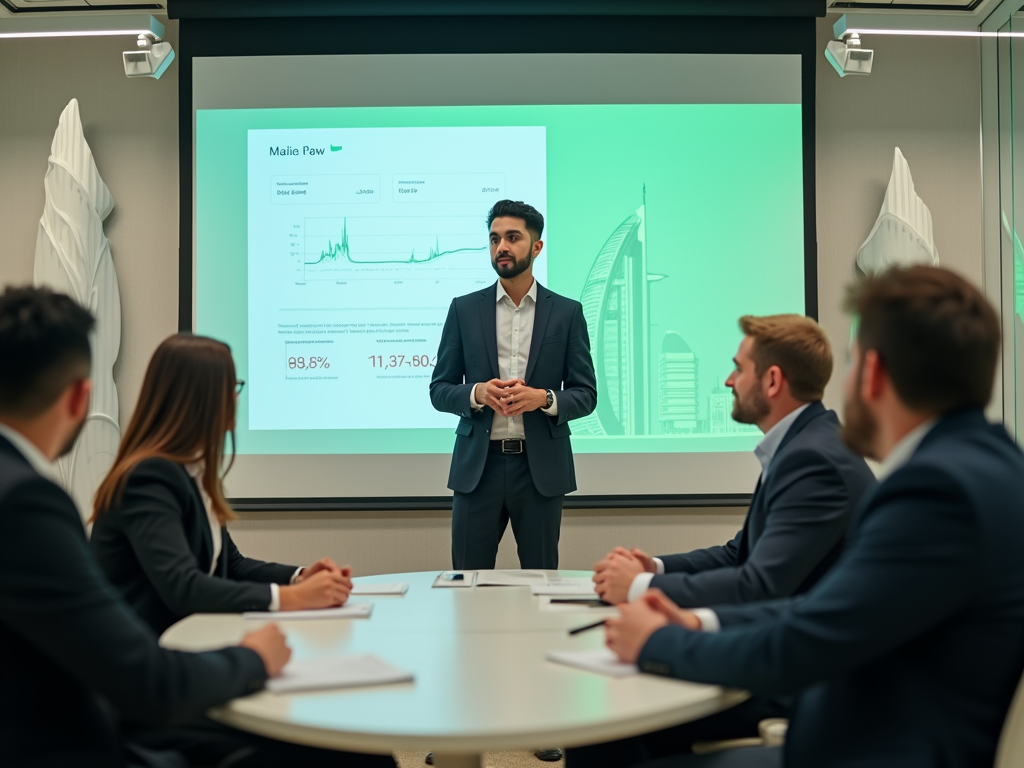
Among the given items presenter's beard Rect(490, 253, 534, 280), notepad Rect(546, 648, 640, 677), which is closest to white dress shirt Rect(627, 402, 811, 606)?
notepad Rect(546, 648, 640, 677)

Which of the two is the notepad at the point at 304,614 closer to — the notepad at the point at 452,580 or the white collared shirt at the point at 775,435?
the notepad at the point at 452,580

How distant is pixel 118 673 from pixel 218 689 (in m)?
0.17

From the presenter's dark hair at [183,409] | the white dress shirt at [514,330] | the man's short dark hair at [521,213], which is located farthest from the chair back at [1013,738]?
the man's short dark hair at [521,213]

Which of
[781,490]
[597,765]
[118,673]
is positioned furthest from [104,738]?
[781,490]

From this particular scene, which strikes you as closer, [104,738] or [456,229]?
[104,738]

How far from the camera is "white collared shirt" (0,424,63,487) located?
1238mm

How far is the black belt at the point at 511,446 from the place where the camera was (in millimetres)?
3430

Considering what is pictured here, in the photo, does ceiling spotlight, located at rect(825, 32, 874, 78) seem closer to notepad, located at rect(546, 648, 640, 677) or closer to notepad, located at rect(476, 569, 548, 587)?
notepad, located at rect(476, 569, 548, 587)

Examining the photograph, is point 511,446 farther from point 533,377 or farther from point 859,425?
point 859,425

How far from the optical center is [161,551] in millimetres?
1829

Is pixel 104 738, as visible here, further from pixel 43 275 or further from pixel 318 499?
pixel 43 275

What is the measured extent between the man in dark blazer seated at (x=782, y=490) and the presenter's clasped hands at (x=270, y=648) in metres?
0.81

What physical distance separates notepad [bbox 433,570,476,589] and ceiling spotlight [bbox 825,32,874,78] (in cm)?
302

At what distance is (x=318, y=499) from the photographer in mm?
4332
